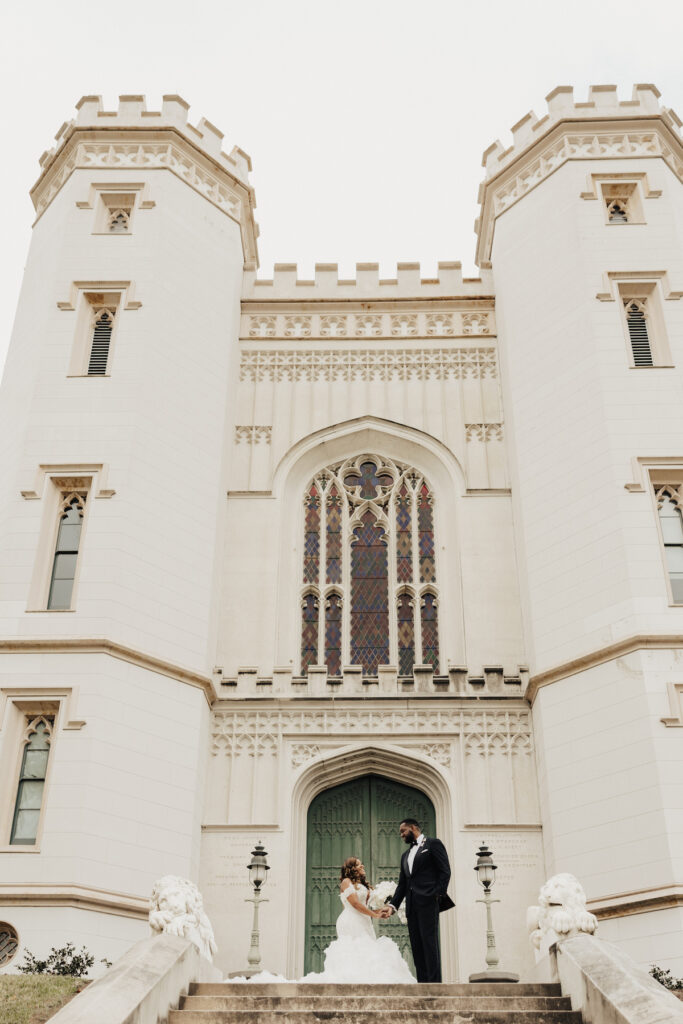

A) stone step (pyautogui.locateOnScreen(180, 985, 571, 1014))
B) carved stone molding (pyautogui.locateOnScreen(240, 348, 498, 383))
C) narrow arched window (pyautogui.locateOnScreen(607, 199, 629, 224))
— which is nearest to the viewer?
stone step (pyautogui.locateOnScreen(180, 985, 571, 1014))

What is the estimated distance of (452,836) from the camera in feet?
42.8

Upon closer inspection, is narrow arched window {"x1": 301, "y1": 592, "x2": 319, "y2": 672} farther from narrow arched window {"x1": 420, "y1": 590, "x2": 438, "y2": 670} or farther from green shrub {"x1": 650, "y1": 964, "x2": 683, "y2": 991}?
green shrub {"x1": 650, "y1": 964, "x2": 683, "y2": 991}

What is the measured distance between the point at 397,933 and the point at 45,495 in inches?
282

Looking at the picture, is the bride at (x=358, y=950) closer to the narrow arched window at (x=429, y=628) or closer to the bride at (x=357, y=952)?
the bride at (x=357, y=952)

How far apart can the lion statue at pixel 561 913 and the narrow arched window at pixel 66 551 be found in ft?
23.0

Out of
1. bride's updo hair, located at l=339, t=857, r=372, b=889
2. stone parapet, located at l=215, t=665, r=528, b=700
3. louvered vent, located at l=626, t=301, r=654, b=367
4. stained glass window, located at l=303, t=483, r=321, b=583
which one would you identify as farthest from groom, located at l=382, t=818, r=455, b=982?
louvered vent, located at l=626, t=301, r=654, b=367

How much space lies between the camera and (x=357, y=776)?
45.6ft

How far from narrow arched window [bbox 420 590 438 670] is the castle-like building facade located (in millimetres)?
39

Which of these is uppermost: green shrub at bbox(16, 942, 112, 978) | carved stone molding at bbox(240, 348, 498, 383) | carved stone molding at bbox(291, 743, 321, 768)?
carved stone molding at bbox(240, 348, 498, 383)

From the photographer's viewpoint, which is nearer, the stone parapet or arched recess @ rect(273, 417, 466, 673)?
the stone parapet

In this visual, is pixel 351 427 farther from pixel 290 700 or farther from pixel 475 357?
pixel 290 700

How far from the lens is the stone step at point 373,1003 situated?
7.79 meters

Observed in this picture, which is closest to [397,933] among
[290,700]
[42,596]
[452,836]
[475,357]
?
[452,836]

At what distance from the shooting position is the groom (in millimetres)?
9312
